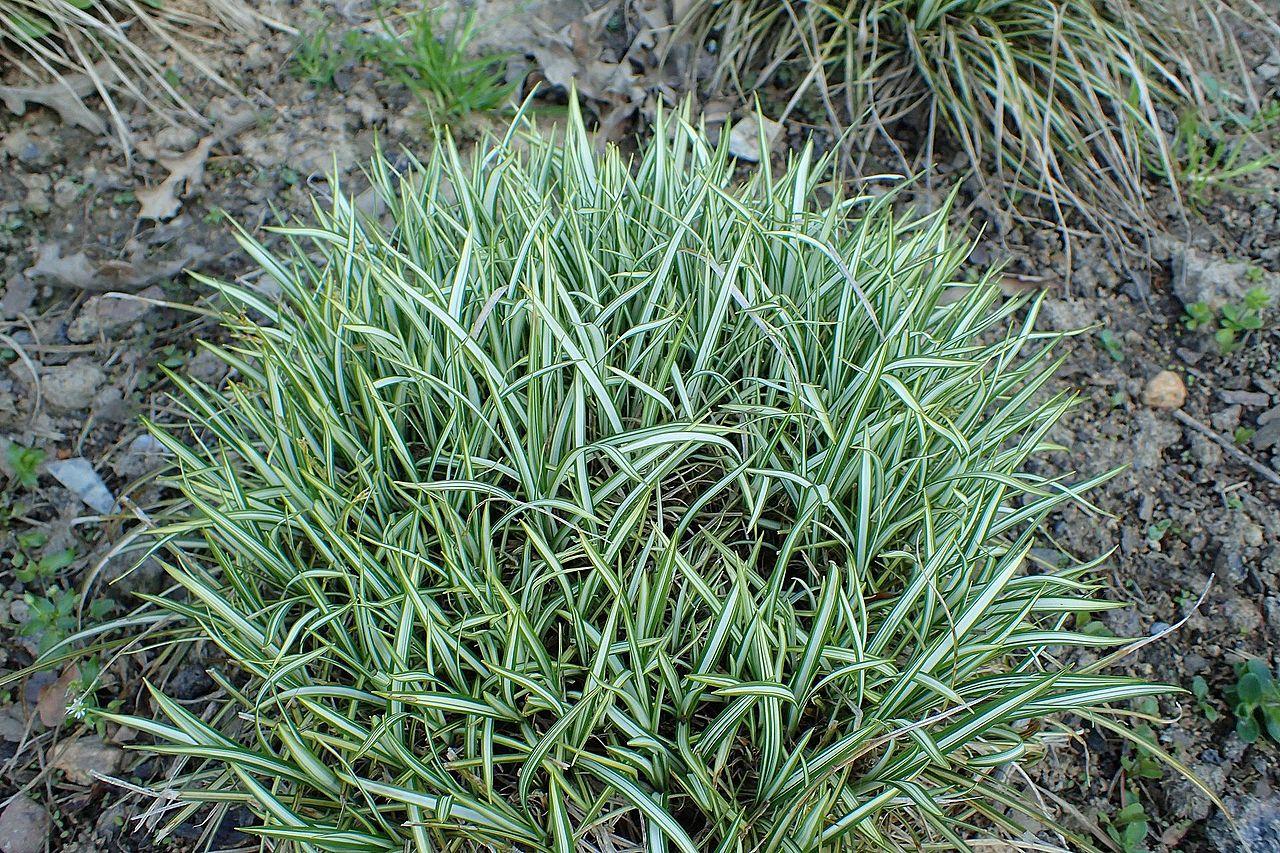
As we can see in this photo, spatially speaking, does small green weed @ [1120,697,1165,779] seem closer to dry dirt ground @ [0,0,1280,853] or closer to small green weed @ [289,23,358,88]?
dry dirt ground @ [0,0,1280,853]

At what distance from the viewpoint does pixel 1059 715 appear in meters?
2.18

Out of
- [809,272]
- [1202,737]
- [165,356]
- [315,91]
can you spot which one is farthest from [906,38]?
[165,356]

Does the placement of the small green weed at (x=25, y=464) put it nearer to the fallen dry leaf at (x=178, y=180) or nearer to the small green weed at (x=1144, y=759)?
the fallen dry leaf at (x=178, y=180)

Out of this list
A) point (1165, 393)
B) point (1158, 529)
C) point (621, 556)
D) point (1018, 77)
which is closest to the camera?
point (621, 556)

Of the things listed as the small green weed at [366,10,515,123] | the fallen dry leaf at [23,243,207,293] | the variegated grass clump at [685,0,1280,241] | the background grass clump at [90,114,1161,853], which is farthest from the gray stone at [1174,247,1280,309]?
the fallen dry leaf at [23,243,207,293]

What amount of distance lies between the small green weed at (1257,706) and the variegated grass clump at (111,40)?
375 centimetres

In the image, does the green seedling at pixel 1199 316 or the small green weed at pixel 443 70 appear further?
the small green weed at pixel 443 70

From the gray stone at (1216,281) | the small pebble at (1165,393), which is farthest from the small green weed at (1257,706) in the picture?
the gray stone at (1216,281)

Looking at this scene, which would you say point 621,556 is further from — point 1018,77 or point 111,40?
point 111,40

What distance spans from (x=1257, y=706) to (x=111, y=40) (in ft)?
13.7

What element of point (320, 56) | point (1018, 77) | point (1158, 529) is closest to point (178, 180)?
point (320, 56)

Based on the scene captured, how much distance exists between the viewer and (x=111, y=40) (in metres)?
3.31

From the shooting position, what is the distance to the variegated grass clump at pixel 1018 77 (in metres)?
3.12

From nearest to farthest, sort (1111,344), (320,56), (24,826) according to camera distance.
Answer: (24,826)
(1111,344)
(320,56)
